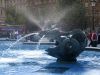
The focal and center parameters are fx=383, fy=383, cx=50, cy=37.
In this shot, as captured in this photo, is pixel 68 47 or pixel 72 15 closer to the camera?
pixel 68 47

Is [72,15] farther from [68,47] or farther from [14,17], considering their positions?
[68,47]

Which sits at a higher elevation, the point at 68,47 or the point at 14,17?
the point at 68,47

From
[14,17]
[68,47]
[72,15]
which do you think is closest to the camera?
[68,47]

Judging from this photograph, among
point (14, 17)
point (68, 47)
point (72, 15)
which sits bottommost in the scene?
point (14, 17)

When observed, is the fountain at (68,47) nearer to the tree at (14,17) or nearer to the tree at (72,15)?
the tree at (72,15)

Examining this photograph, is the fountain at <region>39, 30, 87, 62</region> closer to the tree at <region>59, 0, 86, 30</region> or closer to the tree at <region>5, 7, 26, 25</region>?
the tree at <region>59, 0, 86, 30</region>

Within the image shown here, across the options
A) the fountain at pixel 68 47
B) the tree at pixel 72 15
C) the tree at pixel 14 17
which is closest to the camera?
the fountain at pixel 68 47

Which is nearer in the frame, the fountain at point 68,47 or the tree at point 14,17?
the fountain at point 68,47

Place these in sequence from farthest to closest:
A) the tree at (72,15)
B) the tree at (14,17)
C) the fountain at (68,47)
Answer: the tree at (14,17), the tree at (72,15), the fountain at (68,47)

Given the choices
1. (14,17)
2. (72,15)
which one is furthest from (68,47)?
(14,17)

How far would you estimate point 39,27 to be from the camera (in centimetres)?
7606

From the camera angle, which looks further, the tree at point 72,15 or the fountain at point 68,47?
the tree at point 72,15

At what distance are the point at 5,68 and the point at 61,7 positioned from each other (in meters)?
47.7

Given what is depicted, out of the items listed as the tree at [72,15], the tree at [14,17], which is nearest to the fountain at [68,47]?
the tree at [72,15]
